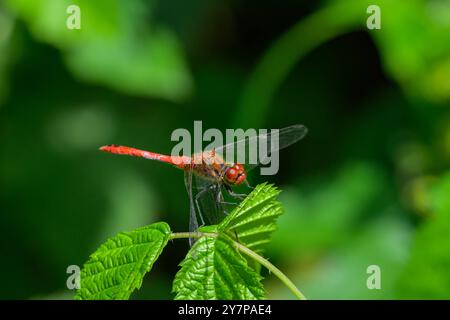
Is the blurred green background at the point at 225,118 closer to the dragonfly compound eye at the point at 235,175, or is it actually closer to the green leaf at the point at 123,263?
the dragonfly compound eye at the point at 235,175

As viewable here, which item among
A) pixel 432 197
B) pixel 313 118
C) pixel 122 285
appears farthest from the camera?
pixel 313 118

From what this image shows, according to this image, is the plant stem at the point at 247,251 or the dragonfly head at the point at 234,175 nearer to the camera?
the plant stem at the point at 247,251

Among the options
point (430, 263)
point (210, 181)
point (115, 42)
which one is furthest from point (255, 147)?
point (115, 42)

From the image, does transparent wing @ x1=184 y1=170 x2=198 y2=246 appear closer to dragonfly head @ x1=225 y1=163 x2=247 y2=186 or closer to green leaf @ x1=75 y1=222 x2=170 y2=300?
dragonfly head @ x1=225 y1=163 x2=247 y2=186

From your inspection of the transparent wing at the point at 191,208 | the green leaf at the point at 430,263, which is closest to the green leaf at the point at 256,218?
the transparent wing at the point at 191,208

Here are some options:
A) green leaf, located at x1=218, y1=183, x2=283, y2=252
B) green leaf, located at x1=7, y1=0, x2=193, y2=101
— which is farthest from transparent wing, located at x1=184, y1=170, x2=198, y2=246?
green leaf, located at x1=7, y1=0, x2=193, y2=101

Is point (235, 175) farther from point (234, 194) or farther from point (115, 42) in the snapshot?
point (115, 42)

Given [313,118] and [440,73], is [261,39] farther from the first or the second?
[440,73]
